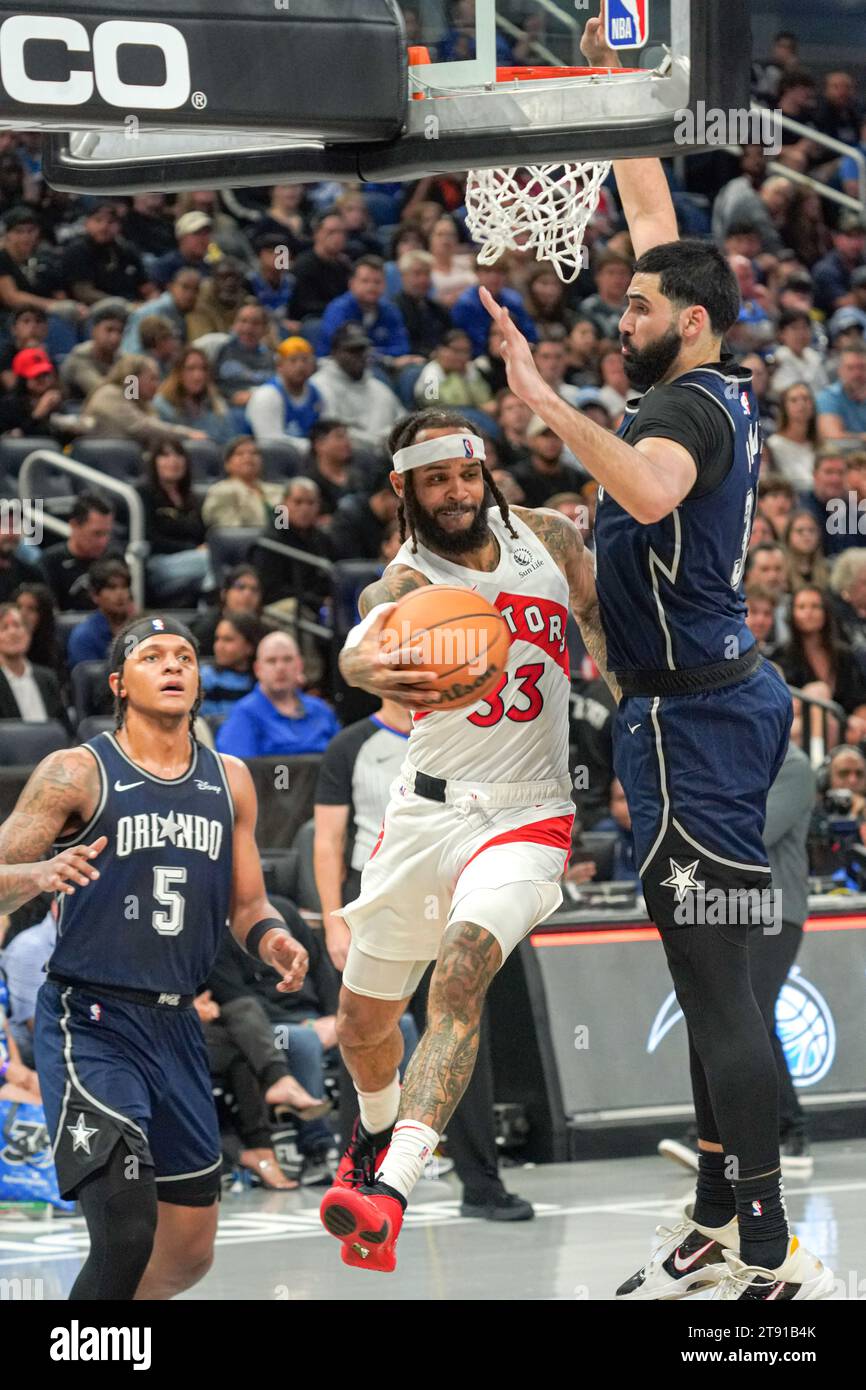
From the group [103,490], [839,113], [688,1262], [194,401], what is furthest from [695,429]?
[839,113]

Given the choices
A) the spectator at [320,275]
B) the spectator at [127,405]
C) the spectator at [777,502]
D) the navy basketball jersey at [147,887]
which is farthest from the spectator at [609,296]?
the navy basketball jersey at [147,887]

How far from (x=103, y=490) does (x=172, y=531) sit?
52 cm

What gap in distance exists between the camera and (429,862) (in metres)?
6.27

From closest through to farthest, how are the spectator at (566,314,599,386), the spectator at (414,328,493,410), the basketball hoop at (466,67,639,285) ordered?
1. the basketball hoop at (466,67,639,285)
2. the spectator at (414,328,493,410)
3. the spectator at (566,314,599,386)

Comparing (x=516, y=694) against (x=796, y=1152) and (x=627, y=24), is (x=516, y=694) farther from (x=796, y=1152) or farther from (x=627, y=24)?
(x=796, y=1152)

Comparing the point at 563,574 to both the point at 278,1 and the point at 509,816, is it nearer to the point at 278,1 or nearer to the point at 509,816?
the point at 509,816

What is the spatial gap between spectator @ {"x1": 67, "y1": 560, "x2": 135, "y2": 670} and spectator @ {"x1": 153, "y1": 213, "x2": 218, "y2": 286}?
4485 millimetres

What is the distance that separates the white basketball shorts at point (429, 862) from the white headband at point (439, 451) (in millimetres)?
959

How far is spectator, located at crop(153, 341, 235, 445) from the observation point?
14227 millimetres

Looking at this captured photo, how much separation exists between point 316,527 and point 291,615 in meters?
0.65

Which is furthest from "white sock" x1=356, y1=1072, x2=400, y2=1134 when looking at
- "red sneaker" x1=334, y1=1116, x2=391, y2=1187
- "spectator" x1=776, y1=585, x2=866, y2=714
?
"spectator" x1=776, y1=585, x2=866, y2=714

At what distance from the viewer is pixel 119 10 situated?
228 inches

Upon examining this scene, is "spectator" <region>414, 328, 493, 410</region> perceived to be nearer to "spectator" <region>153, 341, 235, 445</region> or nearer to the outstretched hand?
"spectator" <region>153, 341, 235, 445</region>
